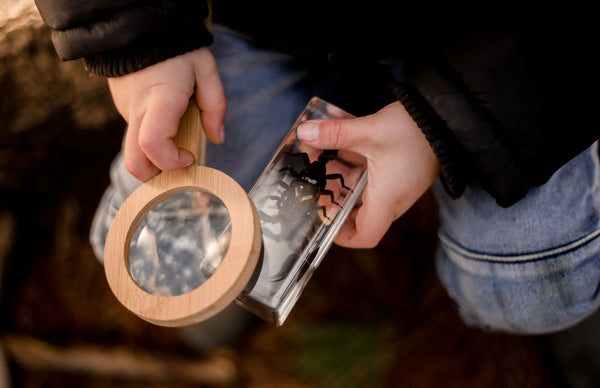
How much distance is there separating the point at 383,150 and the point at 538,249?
281mm

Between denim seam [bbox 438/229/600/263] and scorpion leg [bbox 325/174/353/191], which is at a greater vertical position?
scorpion leg [bbox 325/174/353/191]

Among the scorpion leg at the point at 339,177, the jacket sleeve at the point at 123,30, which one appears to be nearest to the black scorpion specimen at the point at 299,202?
the scorpion leg at the point at 339,177

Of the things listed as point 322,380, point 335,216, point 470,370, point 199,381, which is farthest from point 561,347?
point 199,381

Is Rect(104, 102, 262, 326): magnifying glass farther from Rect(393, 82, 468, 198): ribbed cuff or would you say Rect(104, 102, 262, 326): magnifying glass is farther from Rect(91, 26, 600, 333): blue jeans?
Rect(393, 82, 468, 198): ribbed cuff

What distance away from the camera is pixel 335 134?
1.88 feet

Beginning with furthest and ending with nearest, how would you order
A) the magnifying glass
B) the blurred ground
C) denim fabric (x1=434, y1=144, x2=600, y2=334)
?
the blurred ground → denim fabric (x1=434, y1=144, x2=600, y2=334) → the magnifying glass

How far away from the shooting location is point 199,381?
95 cm

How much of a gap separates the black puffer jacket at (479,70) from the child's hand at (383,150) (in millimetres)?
33

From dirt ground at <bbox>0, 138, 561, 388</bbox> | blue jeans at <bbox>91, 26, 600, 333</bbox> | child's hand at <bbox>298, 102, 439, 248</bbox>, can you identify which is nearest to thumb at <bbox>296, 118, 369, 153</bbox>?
child's hand at <bbox>298, 102, 439, 248</bbox>

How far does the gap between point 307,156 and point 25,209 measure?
862 millimetres

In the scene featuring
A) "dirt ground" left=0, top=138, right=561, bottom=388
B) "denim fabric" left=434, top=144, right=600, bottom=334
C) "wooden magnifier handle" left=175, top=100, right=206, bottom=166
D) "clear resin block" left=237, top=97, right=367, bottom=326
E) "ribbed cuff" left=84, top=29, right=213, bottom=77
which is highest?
"ribbed cuff" left=84, top=29, right=213, bottom=77

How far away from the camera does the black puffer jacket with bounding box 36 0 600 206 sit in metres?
0.53

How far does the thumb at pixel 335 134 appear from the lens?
22.5 inches

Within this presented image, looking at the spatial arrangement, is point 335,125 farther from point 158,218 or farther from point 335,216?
point 158,218
